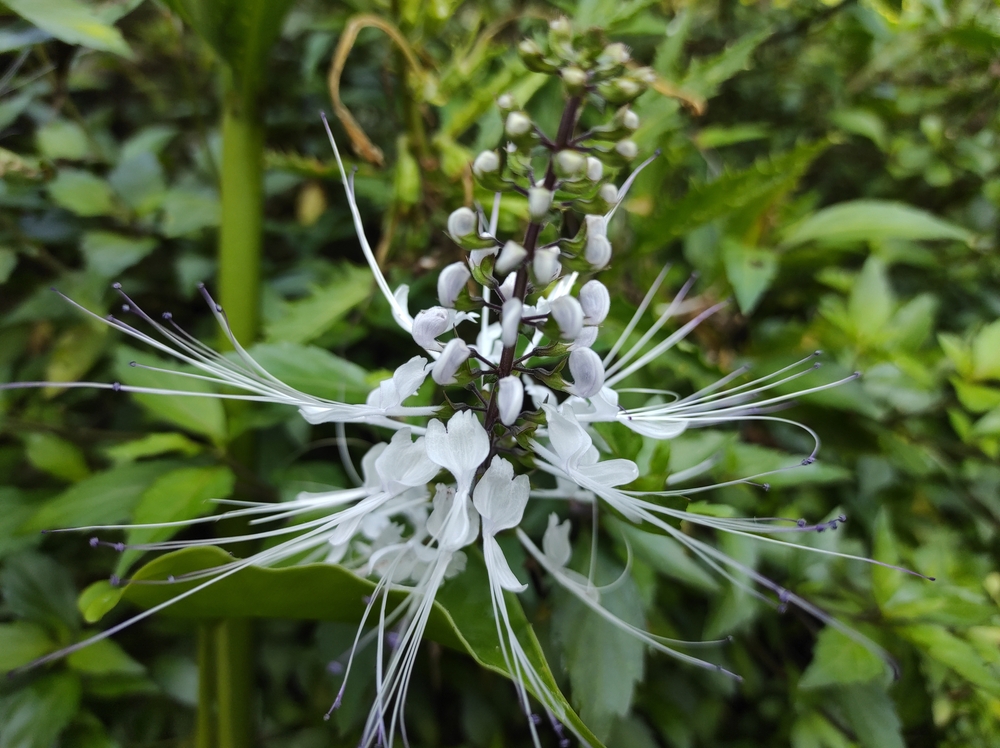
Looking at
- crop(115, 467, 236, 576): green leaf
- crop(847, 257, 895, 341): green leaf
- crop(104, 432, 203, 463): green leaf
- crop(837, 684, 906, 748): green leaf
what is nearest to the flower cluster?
crop(115, 467, 236, 576): green leaf

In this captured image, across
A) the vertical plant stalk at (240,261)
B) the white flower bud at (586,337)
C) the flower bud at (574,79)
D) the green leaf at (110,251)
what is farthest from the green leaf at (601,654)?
the green leaf at (110,251)

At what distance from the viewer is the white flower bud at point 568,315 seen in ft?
1.63

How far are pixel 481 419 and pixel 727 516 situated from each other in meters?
0.29

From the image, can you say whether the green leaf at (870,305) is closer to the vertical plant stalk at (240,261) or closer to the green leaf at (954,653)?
the green leaf at (954,653)

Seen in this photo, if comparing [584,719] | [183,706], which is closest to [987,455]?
[584,719]

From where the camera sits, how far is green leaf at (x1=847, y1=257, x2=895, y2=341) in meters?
0.97

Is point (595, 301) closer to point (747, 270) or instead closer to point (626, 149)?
point (626, 149)

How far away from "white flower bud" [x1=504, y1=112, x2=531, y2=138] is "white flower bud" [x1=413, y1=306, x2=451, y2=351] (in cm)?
16

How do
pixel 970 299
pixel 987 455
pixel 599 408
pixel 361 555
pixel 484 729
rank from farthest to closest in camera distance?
1. pixel 970 299
2. pixel 987 455
3. pixel 484 729
4. pixel 361 555
5. pixel 599 408

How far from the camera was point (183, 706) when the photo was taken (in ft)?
2.86

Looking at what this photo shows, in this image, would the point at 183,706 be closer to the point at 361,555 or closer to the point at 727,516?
the point at 361,555

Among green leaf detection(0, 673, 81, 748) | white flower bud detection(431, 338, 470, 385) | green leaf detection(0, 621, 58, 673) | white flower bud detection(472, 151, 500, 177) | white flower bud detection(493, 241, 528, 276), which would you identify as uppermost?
white flower bud detection(472, 151, 500, 177)

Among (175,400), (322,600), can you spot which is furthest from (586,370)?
(175,400)

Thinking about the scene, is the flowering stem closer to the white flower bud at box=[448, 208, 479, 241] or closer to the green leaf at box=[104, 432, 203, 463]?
the white flower bud at box=[448, 208, 479, 241]
